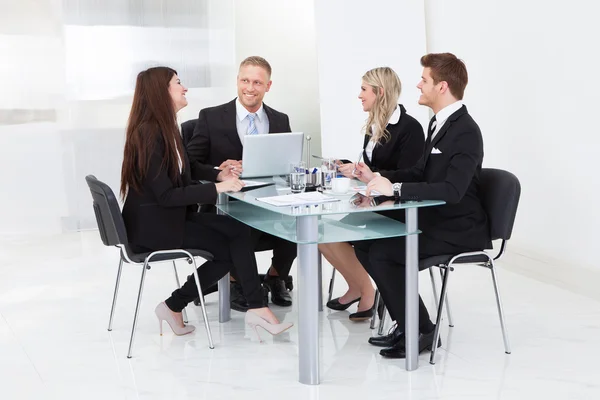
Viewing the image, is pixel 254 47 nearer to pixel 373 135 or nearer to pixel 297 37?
pixel 297 37

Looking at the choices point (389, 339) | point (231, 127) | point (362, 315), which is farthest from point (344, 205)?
point (231, 127)

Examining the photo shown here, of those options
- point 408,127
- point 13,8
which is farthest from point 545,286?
point 13,8

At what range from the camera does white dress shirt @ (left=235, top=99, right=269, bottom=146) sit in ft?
16.3

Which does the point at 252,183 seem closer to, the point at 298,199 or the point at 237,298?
the point at 298,199

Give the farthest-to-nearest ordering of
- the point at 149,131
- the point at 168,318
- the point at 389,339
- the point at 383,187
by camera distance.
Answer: the point at 168,318 → the point at 389,339 → the point at 149,131 → the point at 383,187

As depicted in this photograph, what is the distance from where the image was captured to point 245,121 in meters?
4.99

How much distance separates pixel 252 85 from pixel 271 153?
0.61 metres

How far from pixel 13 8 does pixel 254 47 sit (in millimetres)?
2066

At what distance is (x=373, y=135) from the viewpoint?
183 inches

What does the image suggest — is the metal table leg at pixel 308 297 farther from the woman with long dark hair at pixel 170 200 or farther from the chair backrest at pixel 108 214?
the chair backrest at pixel 108 214

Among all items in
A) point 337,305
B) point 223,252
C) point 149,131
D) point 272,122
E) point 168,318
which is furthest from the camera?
point 272,122

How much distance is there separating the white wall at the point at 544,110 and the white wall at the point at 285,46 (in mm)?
1595

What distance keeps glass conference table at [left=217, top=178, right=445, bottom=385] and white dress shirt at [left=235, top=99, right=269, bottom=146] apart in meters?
1.01

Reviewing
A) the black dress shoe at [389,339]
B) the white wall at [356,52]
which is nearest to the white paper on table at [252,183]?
the black dress shoe at [389,339]
